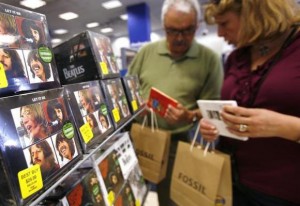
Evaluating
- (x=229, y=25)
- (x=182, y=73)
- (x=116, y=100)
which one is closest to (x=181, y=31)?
(x=182, y=73)

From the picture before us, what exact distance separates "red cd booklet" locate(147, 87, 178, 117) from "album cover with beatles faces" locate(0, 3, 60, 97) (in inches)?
31.0

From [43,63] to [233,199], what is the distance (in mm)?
1090

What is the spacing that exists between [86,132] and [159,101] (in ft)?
2.43

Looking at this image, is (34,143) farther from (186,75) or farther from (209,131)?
(186,75)

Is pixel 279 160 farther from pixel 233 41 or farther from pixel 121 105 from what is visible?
pixel 121 105

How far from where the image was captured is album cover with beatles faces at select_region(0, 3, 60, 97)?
561mm

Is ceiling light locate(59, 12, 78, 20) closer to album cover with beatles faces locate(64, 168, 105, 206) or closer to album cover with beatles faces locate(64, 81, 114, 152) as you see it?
album cover with beatles faces locate(64, 81, 114, 152)

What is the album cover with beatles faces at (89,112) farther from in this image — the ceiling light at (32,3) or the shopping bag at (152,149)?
the shopping bag at (152,149)

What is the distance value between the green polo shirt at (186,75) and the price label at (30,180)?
1201 mm

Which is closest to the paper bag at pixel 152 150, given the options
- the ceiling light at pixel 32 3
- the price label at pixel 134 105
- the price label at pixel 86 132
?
the price label at pixel 134 105

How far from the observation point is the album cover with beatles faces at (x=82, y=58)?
42.0 inches

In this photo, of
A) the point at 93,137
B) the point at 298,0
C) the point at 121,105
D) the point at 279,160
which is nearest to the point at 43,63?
the point at 93,137

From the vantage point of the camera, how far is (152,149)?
1.52 meters

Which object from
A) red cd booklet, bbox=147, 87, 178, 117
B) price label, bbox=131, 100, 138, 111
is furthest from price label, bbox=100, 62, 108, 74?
red cd booklet, bbox=147, 87, 178, 117
